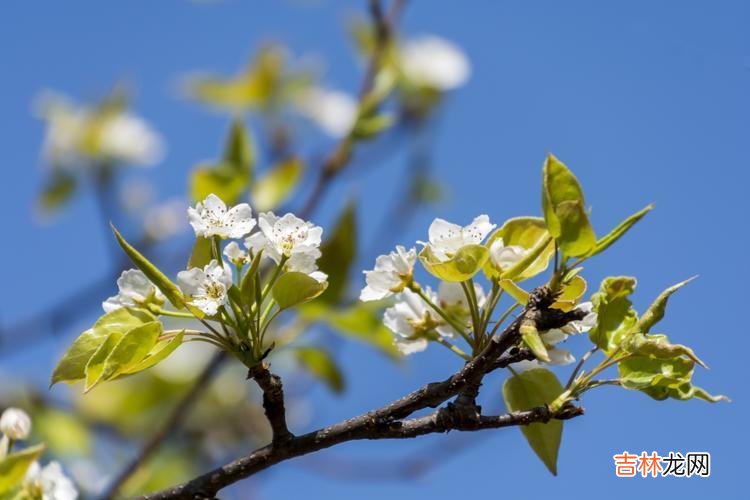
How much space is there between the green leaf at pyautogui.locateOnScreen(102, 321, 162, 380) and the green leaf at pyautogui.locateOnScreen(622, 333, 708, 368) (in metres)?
0.52

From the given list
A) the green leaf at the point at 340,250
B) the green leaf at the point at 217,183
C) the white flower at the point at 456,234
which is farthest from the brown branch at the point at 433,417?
the green leaf at the point at 340,250

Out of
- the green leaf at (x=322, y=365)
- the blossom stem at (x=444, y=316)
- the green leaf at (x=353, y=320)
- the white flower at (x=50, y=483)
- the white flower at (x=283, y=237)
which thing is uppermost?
the green leaf at (x=353, y=320)

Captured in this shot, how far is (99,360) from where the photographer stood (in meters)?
1.08

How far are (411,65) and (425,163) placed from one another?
13.8 inches

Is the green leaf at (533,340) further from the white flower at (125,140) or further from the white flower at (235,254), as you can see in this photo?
the white flower at (125,140)

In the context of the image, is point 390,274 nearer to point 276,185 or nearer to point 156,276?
point 156,276

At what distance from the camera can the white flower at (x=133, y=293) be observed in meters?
1.20

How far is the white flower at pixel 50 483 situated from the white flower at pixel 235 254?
454 mm

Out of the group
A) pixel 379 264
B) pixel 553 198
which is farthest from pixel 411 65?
pixel 553 198

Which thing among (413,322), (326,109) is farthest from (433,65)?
(413,322)

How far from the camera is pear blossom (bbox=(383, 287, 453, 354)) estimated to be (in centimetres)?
130

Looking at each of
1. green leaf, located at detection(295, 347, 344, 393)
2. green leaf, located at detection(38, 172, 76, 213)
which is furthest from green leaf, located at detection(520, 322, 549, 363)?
green leaf, located at detection(38, 172, 76, 213)

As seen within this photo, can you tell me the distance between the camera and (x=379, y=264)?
1.25 meters

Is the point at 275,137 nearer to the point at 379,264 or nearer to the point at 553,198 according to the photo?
the point at 379,264
